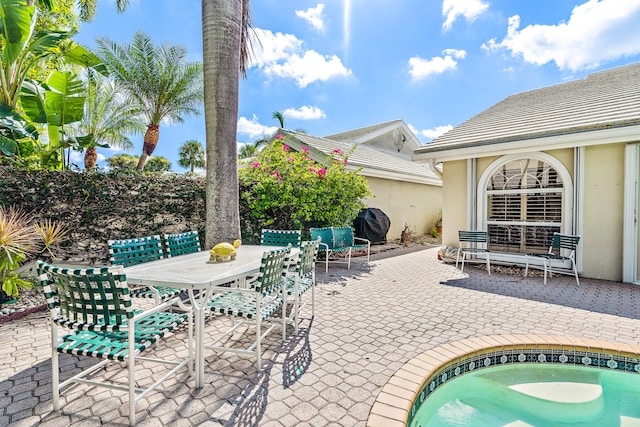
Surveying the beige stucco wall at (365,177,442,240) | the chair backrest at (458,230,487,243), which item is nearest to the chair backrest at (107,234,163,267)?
the chair backrest at (458,230,487,243)

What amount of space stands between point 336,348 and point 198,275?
76.4 inches

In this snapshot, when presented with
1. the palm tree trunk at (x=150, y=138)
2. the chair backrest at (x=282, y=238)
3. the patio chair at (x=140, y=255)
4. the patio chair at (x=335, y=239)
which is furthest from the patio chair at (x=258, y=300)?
the palm tree trunk at (x=150, y=138)

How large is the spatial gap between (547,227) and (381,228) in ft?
17.5

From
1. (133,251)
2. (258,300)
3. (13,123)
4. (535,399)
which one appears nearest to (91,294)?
(258,300)

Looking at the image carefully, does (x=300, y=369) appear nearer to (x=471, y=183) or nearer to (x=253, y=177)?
(x=253, y=177)

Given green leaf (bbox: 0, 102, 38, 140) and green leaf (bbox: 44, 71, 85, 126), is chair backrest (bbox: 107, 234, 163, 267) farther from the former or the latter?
green leaf (bbox: 44, 71, 85, 126)

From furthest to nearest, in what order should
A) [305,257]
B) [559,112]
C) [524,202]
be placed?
1. [524,202]
2. [559,112]
3. [305,257]

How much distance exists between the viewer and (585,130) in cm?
688

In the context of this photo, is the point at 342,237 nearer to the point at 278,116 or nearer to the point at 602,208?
the point at 602,208

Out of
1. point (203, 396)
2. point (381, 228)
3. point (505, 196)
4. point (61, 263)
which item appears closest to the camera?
point (203, 396)

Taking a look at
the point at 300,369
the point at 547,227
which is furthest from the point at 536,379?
the point at 547,227

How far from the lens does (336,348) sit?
387cm

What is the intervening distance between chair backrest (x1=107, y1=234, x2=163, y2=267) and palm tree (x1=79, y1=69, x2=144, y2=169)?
15706 millimetres

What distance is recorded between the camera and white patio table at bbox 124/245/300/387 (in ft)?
10.1
